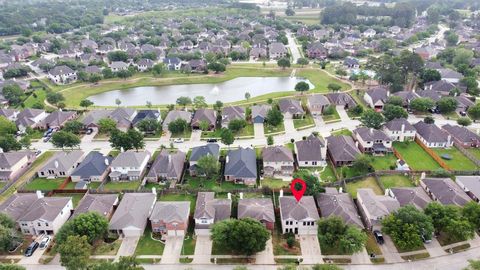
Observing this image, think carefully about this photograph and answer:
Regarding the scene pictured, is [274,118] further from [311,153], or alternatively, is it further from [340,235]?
[340,235]

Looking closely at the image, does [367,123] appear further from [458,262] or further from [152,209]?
[152,209]

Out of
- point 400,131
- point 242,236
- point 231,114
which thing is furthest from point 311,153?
point 242,236

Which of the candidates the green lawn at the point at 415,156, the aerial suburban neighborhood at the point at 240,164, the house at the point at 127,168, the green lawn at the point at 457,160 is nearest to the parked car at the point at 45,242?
the aerial suburban neighborhood at the point at 240,164

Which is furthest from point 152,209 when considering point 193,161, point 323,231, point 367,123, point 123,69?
point 123,69

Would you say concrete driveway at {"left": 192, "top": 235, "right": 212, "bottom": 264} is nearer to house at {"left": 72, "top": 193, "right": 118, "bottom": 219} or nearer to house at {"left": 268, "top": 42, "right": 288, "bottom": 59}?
house at {"left": 72, "top": 193, "right": 118, "bottom": 219}

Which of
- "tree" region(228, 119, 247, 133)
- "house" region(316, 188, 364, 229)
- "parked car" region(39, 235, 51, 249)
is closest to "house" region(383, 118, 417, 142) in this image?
"house" region(316, 188, 364, 229)
